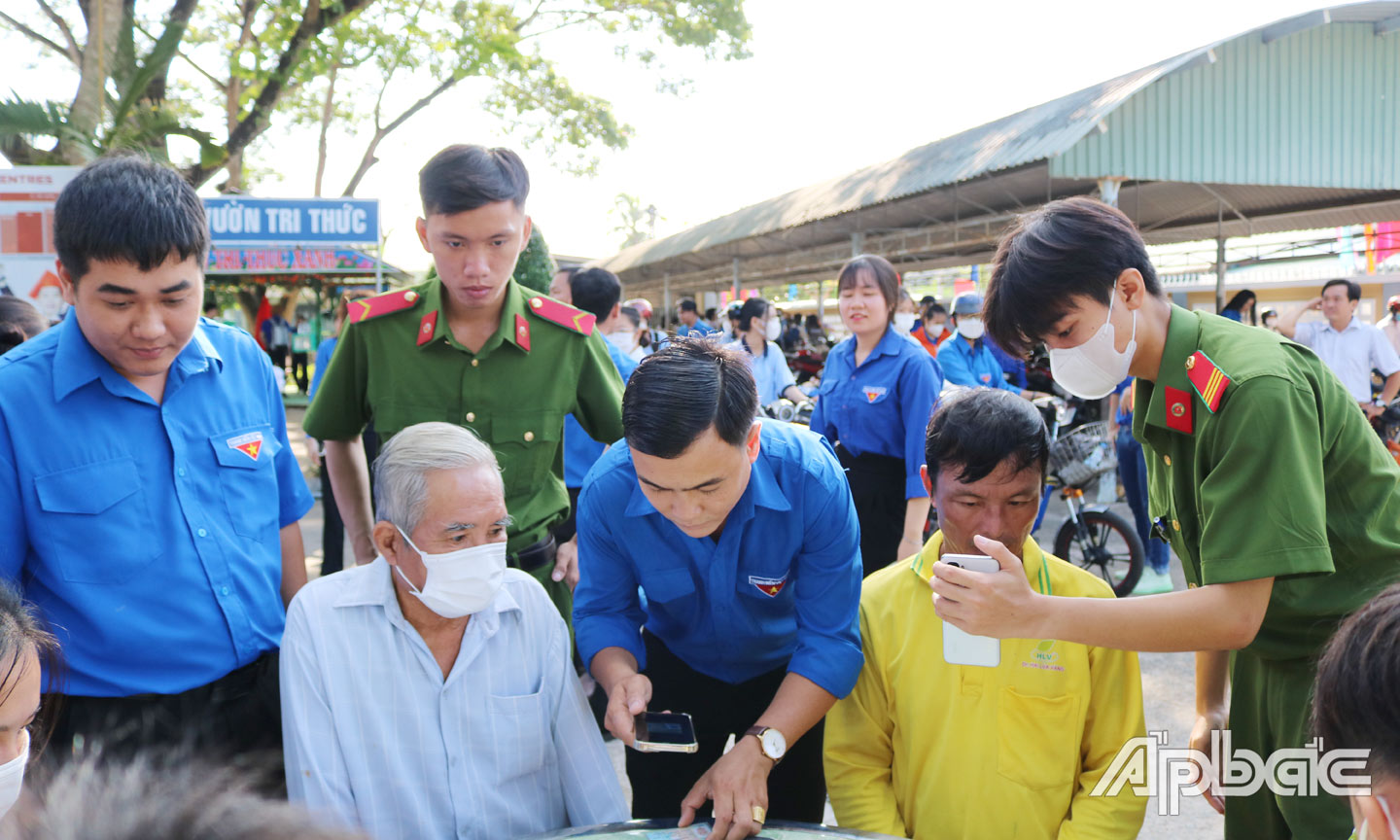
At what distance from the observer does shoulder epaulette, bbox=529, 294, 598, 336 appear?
2.46 m

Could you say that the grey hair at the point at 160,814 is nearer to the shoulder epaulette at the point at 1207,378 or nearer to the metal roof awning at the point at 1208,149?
the shoulder epaulette at the point at 1207,378

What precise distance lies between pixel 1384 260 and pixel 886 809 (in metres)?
26.4

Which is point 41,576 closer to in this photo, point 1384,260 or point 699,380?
point 699,380

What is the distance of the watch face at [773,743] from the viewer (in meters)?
1.74

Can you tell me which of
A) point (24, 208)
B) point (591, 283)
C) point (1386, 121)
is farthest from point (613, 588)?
point (1386, 121)

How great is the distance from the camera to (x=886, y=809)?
1854 mm

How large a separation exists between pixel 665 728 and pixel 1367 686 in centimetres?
110

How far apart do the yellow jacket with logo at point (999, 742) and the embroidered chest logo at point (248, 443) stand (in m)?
1.33

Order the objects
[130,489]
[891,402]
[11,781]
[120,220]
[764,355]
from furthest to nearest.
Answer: [764,355]
[891,402]
[130,489]
[120,220]
[11,781]

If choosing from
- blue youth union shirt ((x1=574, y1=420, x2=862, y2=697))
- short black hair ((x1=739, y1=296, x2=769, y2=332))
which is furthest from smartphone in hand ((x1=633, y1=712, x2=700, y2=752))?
short black hair ((x1=739, y1=296, x2=769, y2=332))

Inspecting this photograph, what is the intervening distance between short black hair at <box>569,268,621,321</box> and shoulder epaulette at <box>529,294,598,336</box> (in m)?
2.13

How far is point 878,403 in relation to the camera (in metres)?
3.86

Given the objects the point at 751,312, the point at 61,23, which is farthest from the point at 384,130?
the point at 751,312

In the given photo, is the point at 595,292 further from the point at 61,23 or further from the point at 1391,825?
the point at 61,23
